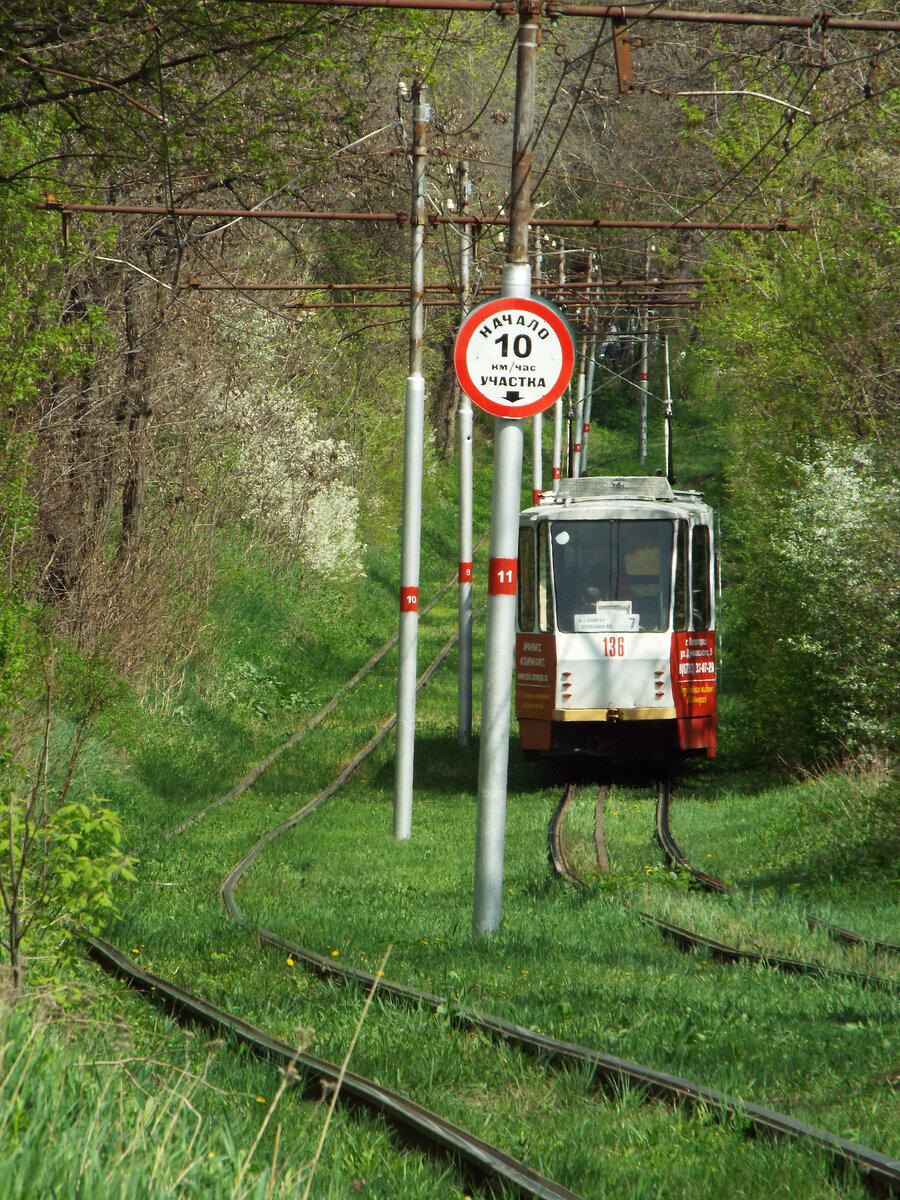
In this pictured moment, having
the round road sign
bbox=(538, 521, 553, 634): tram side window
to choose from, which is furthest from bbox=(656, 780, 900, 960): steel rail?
the round road sign

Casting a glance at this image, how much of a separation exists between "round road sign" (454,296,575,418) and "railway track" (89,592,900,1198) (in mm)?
3442

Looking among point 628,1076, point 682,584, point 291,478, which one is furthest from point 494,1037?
point 291,478

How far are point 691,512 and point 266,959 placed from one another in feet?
32.2

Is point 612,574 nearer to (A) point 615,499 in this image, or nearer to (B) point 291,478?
(A) point 615,499

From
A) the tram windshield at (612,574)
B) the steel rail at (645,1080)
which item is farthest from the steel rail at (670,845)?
the steel rail at (645,1080)

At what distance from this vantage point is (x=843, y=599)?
15.7m

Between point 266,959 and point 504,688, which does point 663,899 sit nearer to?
point 504,688

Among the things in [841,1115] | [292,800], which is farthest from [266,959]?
[292,800]

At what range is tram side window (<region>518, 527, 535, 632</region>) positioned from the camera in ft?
53.9

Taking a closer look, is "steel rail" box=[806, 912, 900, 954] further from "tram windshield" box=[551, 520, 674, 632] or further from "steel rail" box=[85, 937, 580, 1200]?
"tram windshield" box=[551, 520, 674, 632]

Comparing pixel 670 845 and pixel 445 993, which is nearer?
pixel 445 993

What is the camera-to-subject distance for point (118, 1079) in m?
4.42

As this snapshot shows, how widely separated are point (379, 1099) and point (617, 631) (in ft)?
36.7

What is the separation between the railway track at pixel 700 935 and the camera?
23.7 feet
